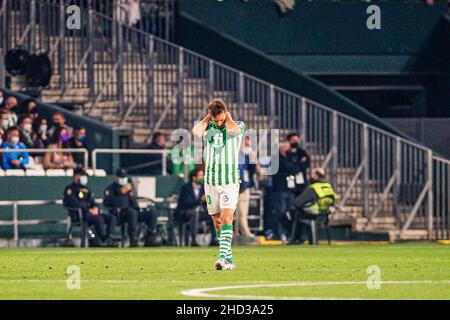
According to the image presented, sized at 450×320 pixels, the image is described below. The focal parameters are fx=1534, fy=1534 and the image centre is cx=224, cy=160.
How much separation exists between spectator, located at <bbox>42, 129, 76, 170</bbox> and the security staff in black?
151 centimetres

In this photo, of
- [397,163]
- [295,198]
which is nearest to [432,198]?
[397,163]

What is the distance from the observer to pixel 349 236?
31.9 meters

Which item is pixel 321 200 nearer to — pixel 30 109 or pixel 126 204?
pixel 126 204

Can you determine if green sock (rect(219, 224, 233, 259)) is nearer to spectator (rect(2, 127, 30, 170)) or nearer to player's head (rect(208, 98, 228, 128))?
player's head (rect(208, 98, 228, 128))

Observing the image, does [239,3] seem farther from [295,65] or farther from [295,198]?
[295,198]

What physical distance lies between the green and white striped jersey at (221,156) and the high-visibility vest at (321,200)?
11.2 metres

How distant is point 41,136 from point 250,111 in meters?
4.62

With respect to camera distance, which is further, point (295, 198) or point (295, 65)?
point (295, 65)

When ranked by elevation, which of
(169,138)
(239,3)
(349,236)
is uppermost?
(239,3)

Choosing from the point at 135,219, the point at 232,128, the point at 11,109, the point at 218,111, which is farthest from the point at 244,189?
the point at 218,111

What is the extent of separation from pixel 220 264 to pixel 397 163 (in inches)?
555

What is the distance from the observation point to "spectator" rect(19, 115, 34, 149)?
98.7 ft

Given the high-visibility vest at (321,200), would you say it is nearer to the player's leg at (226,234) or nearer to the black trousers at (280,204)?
the black trousers at (280,204)

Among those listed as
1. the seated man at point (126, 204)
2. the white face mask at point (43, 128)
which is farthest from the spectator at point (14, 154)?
the seated man at point (126, 204)
